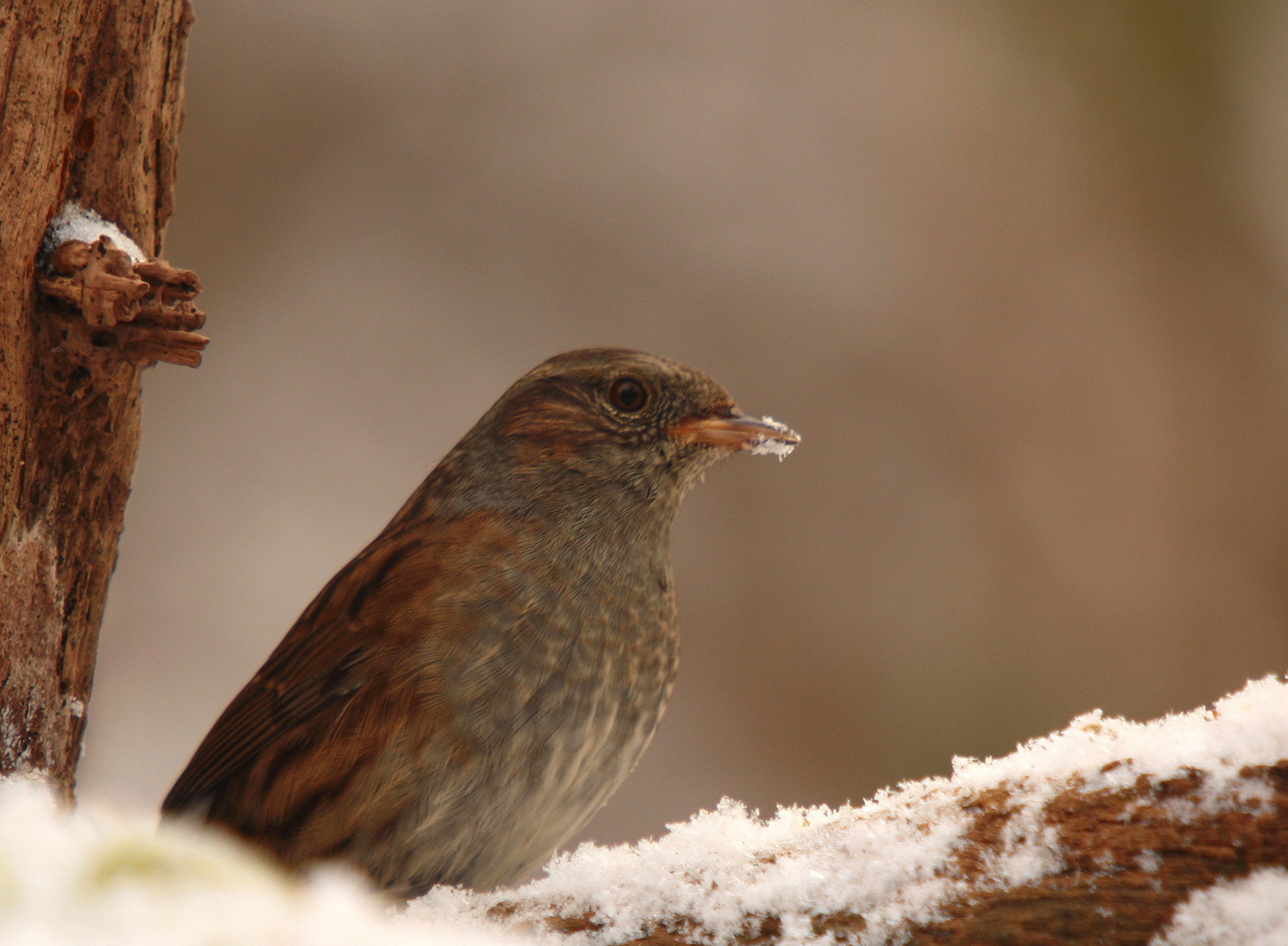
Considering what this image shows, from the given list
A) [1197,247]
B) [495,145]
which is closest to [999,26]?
[1197,247]

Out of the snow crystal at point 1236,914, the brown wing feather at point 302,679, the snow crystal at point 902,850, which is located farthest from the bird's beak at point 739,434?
the snow crystal at point 1236,914

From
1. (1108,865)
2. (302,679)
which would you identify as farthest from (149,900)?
(302,679)

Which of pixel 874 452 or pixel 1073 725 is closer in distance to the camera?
pixel 1073 725

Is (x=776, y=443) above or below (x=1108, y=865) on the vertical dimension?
above

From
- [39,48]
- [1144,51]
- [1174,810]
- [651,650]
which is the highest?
[1144,51]

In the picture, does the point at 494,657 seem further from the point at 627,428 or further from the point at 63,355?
the point at 63,355

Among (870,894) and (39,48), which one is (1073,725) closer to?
(870,894)
